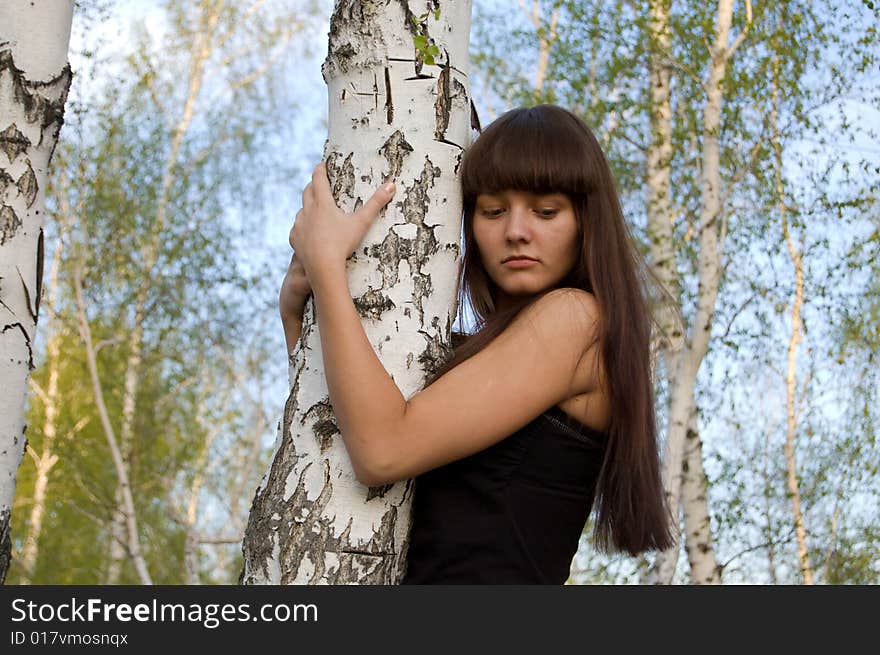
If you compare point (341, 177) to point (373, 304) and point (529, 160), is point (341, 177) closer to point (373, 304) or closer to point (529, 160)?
point (373, 304)

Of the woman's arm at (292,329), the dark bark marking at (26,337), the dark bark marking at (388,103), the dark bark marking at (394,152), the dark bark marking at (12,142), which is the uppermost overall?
the dark bark marking at (12,142)

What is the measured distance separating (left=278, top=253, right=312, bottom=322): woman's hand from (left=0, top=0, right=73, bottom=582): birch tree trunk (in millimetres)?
846

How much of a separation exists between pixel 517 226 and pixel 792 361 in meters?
9.17

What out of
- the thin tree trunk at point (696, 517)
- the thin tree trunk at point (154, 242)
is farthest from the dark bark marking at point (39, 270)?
the thin tree trunk at point (154, 242)

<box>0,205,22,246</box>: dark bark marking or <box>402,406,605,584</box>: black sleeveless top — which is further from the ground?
<box>0,205,22,246</box>: dark bark marking

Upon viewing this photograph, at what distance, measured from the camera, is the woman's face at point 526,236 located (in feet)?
6.57

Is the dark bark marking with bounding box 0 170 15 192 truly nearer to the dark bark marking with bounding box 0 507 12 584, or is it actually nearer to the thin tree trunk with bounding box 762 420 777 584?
the dark bark marking with bounding box 0 507 12 584

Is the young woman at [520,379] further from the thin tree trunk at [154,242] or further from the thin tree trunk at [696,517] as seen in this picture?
the thin tree trunk at [154,242]

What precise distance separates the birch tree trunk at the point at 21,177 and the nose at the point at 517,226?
1284mm

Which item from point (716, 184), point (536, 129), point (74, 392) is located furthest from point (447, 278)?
point (74, 392)

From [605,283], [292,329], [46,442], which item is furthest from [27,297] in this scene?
[46,442]

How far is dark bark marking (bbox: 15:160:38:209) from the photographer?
2504 mm

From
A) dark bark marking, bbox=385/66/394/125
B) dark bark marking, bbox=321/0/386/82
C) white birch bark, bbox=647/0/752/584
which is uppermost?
white birch bark, bbox=647/0/752/584

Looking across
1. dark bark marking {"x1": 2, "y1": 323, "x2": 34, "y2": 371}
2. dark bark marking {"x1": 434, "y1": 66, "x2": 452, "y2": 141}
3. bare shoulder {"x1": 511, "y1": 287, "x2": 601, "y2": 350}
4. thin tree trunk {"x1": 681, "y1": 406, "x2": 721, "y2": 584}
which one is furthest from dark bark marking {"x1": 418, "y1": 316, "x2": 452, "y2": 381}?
thin tree trunk {"x1": 681, "y1": 406, "x2": 721, "y2": 584}
